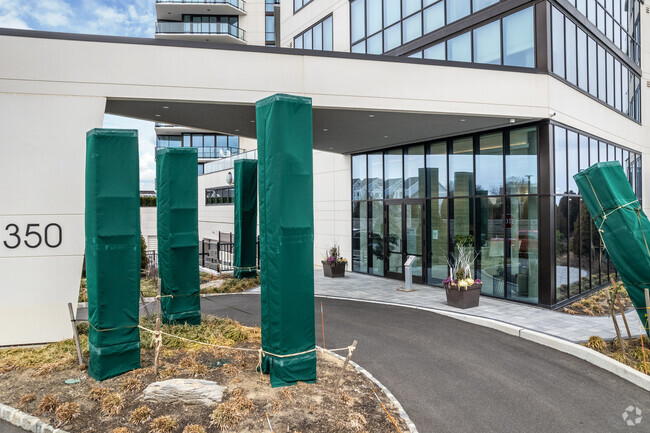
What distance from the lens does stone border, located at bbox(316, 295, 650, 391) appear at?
6.89 meters

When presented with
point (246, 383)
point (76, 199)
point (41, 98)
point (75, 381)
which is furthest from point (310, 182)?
point (41, 98)

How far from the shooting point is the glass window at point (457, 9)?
13477 mm

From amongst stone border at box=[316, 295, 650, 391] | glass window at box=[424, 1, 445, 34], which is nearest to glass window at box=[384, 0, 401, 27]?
glass window at box=[424, 1, 445, 34]

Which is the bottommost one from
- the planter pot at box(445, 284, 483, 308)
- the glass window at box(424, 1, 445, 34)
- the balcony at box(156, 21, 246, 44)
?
the planter pot at box(445, 284, 483, 308)

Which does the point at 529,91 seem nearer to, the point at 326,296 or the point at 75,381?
the point at 326,296

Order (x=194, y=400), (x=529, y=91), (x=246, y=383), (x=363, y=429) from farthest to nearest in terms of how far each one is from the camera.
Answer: (x=529, y=91), (x=246, y=383), (x=194, y=400), (x=363, y=429)

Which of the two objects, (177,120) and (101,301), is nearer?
(101,301)

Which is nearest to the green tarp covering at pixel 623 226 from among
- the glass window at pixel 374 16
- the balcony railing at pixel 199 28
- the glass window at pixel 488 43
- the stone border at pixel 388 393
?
the stone border at pixel 388 393

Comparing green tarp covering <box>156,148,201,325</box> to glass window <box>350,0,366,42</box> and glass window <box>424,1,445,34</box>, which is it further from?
glass window <box>350,0,366,42</box>

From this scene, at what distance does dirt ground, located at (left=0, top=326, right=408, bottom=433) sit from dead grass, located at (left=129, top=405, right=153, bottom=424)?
0.01m

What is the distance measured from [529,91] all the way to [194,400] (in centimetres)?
1089

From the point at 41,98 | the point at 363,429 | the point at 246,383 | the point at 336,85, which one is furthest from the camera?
the point at 336,85

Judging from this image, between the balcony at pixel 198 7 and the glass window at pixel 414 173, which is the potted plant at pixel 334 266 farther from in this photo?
the balcony at pixel 198 7

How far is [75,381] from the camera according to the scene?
6516 millimetres
